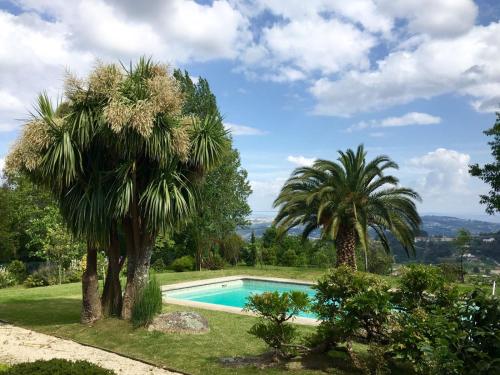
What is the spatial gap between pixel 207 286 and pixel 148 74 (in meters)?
11.3

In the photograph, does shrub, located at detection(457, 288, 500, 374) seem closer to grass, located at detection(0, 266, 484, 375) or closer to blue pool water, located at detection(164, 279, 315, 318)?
grass, located at detection(0, 266, 484, 375)

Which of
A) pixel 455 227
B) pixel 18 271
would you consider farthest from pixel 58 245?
pixel 455 227

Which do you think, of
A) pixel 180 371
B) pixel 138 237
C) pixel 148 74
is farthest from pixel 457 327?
pixel 148 74

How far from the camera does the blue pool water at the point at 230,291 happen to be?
17.0m

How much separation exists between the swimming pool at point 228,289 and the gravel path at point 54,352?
23.1 ft

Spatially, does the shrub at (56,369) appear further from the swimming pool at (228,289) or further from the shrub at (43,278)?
the shrub at (43,278)

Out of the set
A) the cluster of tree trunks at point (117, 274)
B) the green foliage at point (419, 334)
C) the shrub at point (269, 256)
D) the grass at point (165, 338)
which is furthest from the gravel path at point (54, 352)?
the shrub at point (269, 256)

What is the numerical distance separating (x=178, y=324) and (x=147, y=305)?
2.53 ft

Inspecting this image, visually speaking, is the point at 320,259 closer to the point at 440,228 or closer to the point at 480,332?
the point at 480,332

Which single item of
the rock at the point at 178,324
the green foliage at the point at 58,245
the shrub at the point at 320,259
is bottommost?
the shrub at the point at 320,259

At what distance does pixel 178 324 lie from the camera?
9219 millimetres

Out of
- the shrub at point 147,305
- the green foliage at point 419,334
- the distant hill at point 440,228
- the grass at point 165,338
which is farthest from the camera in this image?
the distant hill at point 440,228

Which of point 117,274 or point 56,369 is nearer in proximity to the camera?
point 56,369

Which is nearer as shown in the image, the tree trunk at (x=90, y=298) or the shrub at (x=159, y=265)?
the tree trunk at (x=90, y=298)
